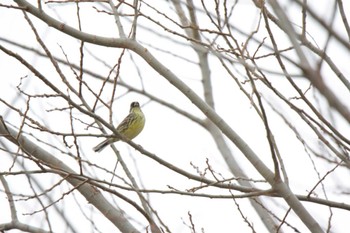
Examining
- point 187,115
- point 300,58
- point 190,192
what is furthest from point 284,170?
point 187,115

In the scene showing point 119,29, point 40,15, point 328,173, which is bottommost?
point 328,173

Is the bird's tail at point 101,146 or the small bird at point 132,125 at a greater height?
the small bird at point 132,125

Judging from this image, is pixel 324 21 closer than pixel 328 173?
Yes

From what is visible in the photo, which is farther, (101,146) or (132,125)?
(132,125)

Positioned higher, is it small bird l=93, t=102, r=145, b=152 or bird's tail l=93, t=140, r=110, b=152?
small bird l=93, t=102, r=145, b=152

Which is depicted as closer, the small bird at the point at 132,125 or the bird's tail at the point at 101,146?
the bird's tail at the point at 101,146

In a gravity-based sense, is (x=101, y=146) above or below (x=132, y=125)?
below

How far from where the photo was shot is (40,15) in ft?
11.5

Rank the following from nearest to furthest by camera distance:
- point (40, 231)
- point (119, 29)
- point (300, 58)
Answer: point (300, 58) → point (40, 231) → point (119, 29)

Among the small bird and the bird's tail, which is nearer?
the bird's tail

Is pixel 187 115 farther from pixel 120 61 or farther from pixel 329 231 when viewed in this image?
pixel 329 231

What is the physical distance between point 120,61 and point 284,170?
123 cm

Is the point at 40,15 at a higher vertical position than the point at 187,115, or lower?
lower

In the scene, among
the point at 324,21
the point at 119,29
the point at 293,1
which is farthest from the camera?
the point at 119,29
